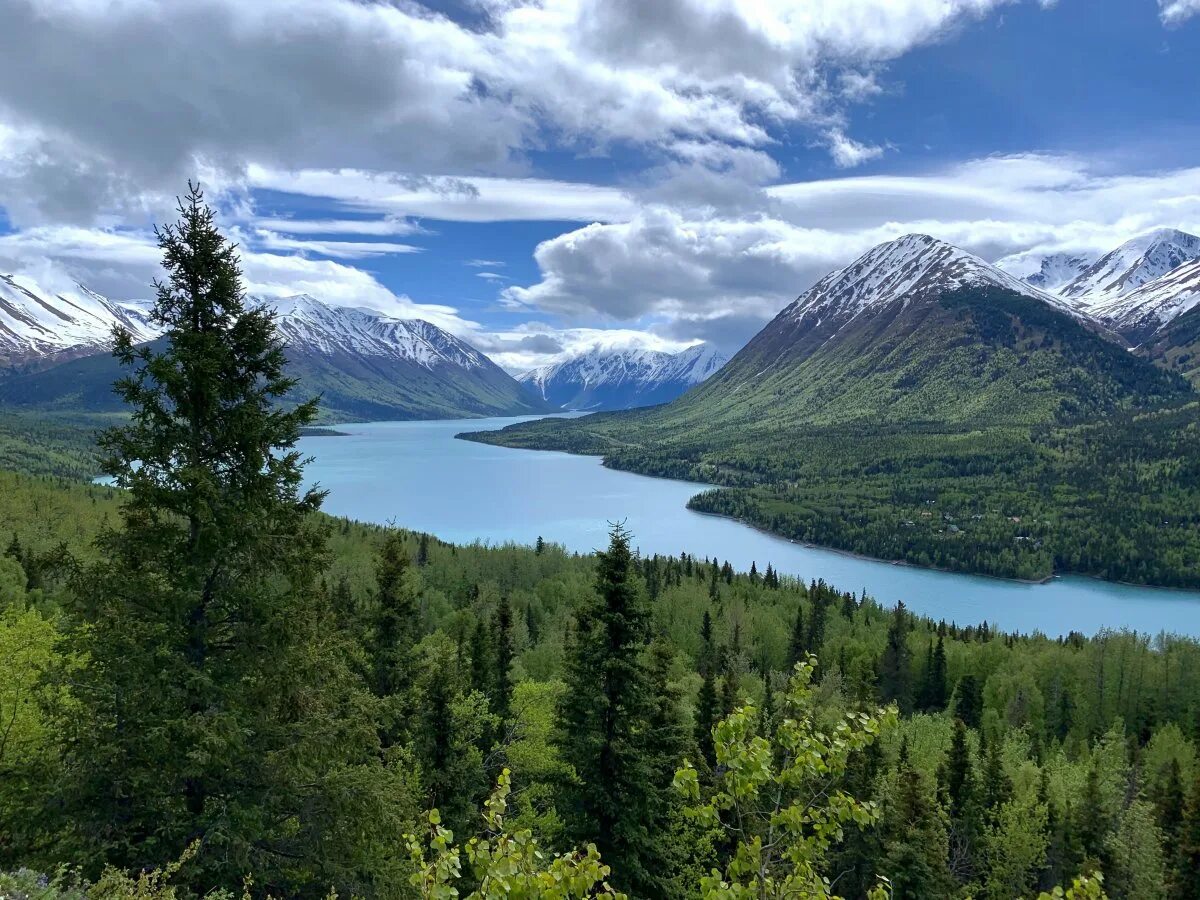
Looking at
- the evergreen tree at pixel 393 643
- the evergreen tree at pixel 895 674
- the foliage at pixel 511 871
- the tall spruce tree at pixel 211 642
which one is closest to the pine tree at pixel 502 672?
the evergreen tree at pixel 393 643

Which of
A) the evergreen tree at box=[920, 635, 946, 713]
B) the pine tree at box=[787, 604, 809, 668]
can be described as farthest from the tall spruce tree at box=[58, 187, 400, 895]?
the pine tree at box=[787, 604, 809, 668]

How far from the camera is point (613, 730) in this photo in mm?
20516

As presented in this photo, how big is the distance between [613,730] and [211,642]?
11.3 m

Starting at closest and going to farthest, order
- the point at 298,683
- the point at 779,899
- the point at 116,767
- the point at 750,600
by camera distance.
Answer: the point at 779,899
the point at 116,767
the point at 298,683
the point at 750,600

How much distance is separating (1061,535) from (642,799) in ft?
677

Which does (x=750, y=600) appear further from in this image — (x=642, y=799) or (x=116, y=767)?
(x=116, y=767)

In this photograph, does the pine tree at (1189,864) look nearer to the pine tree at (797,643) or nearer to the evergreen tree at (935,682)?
the evergreen tree at (935,682)

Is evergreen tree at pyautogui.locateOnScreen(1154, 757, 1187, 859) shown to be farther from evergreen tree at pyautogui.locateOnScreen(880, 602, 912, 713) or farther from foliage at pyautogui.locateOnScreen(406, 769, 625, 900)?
foliage at pyautogui.locateOnScreen(406, 769, 625, 900)

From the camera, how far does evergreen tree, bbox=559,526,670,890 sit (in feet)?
65.9

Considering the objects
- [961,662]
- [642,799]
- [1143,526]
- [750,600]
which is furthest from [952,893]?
[1143,526]

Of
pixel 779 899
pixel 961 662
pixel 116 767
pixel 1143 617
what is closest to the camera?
pixel 779 899

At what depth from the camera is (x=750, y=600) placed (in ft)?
375

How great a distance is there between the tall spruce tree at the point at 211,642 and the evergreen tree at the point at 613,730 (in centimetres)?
773

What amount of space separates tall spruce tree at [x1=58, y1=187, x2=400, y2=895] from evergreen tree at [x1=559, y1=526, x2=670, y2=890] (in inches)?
304
